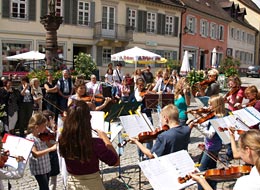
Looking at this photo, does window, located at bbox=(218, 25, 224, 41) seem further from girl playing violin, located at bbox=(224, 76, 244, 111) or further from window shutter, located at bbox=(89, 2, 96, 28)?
girl playing violin, located at bbox=(224, 76, 244, 111)

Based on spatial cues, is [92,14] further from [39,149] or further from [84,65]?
[39,149]

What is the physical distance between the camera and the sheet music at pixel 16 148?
339 cm

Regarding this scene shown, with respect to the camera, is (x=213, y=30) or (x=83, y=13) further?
(x=213, y=30)

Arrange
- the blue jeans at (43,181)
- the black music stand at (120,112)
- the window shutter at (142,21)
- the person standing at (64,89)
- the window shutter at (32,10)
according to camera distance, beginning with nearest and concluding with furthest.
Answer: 1. the blue jeans at (43,181)
2. the black music stand at (120,112)
3. the person standing at (64,89)
4. the window shutter at (32,10)
5. the window shutter at (142,21)

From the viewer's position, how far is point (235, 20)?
1607 inches

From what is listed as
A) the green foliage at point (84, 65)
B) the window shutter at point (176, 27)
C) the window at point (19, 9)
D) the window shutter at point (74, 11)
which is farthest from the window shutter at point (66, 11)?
the window shutter at point (176, 27)

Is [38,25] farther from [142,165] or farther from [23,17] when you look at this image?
[142,165]

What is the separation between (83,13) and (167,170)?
841 inches

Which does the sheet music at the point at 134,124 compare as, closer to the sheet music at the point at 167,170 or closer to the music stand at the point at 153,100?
the sheet music at the point at 167,170

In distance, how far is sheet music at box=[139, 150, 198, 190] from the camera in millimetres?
2852

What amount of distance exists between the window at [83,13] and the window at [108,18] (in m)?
1.34

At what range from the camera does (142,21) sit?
26953mm

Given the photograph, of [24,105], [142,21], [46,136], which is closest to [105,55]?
[142,21]

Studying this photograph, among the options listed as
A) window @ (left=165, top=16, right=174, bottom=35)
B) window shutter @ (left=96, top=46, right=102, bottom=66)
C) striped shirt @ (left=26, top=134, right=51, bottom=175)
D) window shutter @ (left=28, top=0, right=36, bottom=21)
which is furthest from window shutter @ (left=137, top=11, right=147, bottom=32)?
striped shirt @ (left=26, top=134, right=51, bottom=175)
